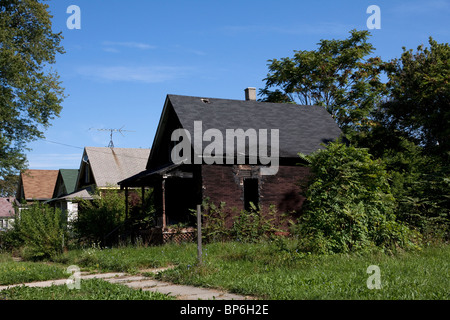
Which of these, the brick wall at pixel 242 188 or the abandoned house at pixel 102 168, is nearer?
the brick wall at pixel 242 188

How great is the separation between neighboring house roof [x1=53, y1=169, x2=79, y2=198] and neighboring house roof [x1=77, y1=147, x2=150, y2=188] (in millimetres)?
2337

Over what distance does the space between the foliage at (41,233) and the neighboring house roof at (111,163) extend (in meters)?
12.2

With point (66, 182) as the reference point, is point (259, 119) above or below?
above

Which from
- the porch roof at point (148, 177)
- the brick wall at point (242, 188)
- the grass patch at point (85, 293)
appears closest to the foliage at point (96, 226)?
the porch roof at point (148, 177)

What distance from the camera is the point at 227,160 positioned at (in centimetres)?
1864

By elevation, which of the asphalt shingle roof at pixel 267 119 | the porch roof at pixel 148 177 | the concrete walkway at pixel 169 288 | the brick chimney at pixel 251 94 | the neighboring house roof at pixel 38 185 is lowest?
the concrete walkway at pixel 169 288

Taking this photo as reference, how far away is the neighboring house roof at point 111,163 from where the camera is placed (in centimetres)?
3117

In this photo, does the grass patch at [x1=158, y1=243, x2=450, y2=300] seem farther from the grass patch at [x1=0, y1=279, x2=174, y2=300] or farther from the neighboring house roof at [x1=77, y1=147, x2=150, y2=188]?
the neighboring house roof at [x1=77, y1=147, x2=150, y2=188]

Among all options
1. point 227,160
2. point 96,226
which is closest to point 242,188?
point 227,160

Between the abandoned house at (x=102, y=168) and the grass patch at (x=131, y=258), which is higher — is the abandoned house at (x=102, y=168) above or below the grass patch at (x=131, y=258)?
above

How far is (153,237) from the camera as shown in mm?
18656

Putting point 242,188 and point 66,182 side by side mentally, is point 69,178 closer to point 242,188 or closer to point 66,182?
point 66,182

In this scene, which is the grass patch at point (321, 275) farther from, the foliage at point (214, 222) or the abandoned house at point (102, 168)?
the abandoned house at point (102, 168)

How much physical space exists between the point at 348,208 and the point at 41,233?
36.9 feet
